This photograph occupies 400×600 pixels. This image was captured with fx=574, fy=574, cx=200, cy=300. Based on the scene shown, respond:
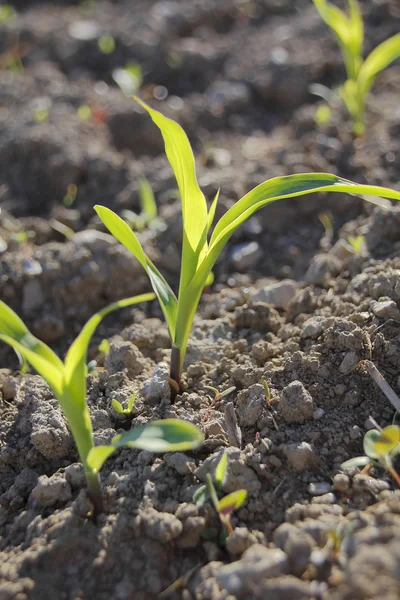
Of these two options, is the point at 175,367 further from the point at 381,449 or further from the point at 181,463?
the point at 381,449

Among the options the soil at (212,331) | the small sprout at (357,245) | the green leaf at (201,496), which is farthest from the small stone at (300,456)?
the small sprout at (357,245)

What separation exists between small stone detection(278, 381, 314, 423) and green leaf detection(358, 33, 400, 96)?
1.78 meters

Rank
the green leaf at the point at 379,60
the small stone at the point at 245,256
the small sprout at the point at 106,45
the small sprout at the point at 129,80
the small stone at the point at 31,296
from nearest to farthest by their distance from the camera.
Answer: the small stone at the point at 31,296
the small stone at the point at 245,256
the green leaf at the point at 379,60
the small sprout at the point at 129,80
the small sprout at the point at 106,45

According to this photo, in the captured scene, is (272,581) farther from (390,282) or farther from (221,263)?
(221,263)

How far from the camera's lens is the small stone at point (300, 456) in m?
1.42

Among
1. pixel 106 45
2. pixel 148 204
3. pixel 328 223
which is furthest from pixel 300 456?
pixel 106 45

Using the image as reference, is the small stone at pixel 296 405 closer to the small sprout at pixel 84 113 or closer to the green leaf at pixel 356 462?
the green leaf at pixel 356 462

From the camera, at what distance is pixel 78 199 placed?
2.75 metres

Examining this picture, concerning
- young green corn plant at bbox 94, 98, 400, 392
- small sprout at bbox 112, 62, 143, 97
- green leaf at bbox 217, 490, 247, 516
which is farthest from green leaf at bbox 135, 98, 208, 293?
small sprout at bbox 112, 62, 143, 97

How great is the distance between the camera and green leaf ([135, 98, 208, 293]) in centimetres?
148

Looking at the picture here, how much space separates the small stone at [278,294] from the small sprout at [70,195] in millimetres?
1132

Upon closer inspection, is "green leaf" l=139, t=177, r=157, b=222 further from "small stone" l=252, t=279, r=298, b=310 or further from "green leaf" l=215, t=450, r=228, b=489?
"green leaf" l=215, t=450, r=228, b=489

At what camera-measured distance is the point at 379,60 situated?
264 centimetres

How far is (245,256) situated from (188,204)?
846 mm
